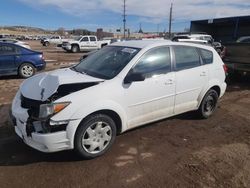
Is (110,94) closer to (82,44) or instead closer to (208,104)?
(208,104)

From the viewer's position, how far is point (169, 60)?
5535 mm

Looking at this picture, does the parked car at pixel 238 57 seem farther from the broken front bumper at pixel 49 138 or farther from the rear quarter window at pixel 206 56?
the broken front bumper at pixel 49 138

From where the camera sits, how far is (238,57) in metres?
10.4

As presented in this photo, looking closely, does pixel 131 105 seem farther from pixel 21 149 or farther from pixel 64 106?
pixel 21 149

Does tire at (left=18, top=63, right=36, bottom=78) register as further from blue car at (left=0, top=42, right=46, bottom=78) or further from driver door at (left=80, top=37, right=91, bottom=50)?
driver door at (left=80, top=37, right=91, bottom=50)

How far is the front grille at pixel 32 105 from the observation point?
168 inches

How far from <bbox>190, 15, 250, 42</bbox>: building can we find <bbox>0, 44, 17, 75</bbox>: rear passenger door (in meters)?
11.7

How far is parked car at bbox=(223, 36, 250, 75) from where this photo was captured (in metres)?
10.1

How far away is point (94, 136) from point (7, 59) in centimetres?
821

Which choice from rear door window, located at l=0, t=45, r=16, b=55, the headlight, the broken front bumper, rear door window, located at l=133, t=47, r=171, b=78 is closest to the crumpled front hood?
the headlight

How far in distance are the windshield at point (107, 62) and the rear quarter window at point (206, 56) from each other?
1.69 meters

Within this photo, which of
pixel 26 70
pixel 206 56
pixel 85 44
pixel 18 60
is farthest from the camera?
pixel 85 44

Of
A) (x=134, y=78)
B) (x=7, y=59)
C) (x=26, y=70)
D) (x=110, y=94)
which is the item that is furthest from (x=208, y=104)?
(x=7, y=59)

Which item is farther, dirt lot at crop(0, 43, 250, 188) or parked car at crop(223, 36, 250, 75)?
parked car at crop(223, 36, 250, 75)
